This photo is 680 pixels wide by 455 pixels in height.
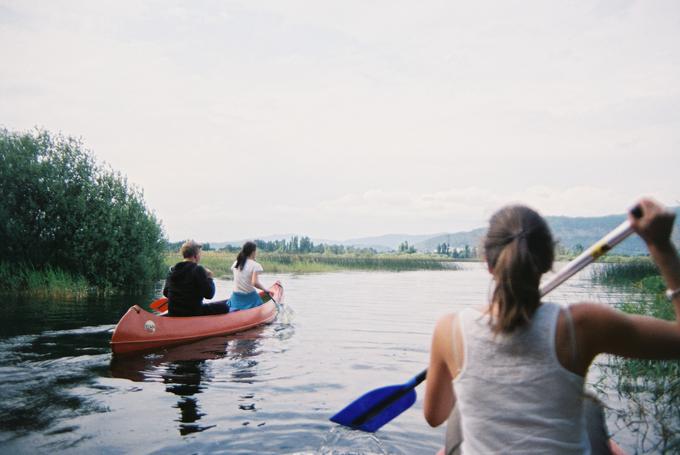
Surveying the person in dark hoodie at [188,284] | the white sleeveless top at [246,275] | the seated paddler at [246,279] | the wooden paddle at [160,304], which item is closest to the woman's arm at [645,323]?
the person in dark hoodie at [188,284]

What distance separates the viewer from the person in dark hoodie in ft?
30.4

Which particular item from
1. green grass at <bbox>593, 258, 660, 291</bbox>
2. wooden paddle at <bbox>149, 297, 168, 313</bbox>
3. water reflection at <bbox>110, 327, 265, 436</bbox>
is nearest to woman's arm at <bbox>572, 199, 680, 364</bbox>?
water reflection at <bbox>110, 327, 265, 436</bbox>

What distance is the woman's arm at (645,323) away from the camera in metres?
1.77

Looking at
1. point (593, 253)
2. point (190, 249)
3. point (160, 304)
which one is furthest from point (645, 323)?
point (160, 304)

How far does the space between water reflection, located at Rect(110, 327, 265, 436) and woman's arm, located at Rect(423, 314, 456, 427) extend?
3.46 metres

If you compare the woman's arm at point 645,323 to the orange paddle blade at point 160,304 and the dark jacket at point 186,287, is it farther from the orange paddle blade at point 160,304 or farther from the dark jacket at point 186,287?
the orange paddle blade at point 160,304

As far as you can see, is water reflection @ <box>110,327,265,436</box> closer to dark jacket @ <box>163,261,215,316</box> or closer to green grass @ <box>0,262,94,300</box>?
dark jacket @ <box>163,261,215,316</box>

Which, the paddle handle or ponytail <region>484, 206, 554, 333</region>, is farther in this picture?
the paddle handle

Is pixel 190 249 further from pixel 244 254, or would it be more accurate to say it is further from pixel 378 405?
pixel 378 405

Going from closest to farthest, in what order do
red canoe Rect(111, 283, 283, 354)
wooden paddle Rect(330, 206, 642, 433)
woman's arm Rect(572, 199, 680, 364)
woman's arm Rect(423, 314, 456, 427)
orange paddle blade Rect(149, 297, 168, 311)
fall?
woman's arm Rect(572, 199, 680, 364), woman's arm Rect(423, 314, 456, 427), wooden paddle Rect(330, 206, 642, 433), red canoe Rect(111, 283, 283, 354), orange paddle blade Rect(149, 297, 168, 311)

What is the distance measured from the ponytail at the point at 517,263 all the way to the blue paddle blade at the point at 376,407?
1.69 meters

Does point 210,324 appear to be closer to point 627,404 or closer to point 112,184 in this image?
point 627,404

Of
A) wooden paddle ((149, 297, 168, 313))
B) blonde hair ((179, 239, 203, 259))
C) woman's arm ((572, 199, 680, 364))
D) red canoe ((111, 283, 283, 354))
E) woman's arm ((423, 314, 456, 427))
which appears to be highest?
blonde hair ((179, 239, 203, 259))

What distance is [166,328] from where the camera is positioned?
29.7 feet
